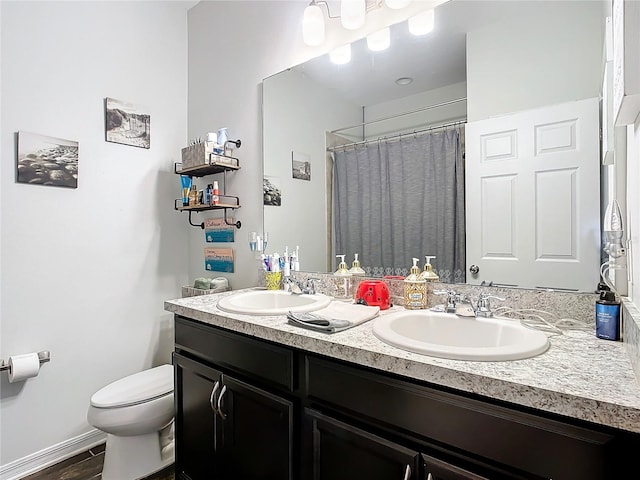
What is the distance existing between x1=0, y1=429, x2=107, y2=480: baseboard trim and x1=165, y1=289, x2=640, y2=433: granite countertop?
1.68m

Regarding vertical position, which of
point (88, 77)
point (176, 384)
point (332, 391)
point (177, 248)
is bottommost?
point (176, 384)

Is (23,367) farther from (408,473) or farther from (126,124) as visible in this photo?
(408,473)

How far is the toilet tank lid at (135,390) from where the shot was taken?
1.58m

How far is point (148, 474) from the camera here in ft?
5.64

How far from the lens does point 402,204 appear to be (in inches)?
58.2

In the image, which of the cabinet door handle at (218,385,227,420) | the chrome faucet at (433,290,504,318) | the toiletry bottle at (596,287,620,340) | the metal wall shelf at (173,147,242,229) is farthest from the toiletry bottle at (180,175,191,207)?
the toiletry bottle at (596,287,620,340)

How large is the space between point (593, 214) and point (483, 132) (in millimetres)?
450

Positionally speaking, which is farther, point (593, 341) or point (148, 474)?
point (148, 474)

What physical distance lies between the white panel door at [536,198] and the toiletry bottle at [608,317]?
151 mm

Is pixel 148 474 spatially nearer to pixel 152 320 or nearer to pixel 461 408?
pixel 152 320

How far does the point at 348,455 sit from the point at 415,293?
62cm

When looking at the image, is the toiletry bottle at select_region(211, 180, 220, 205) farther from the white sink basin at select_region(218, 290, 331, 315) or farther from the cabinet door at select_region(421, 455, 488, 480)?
the cabinet door at select_region(421, 455, 488, 480)

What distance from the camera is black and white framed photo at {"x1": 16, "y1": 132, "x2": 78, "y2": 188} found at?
1.74m

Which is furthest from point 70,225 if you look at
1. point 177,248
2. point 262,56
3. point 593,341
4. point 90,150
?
point 593,341
